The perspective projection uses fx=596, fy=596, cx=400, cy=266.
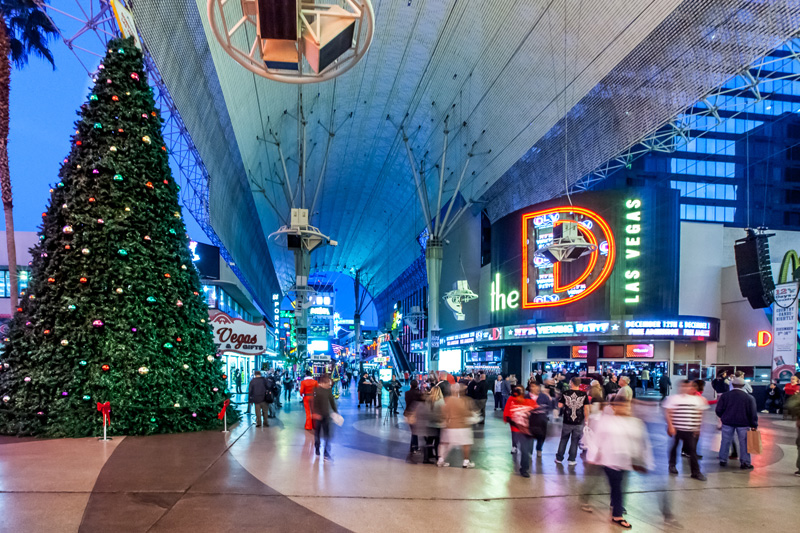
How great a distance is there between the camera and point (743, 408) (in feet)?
33.5

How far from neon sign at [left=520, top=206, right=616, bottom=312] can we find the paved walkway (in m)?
21.5

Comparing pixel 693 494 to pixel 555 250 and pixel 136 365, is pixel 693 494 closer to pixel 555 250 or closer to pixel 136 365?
pixel 136 365

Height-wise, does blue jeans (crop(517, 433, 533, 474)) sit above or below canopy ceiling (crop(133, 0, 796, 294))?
below

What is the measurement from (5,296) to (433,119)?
27.0 m

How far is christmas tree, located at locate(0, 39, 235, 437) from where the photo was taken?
37.7 feet

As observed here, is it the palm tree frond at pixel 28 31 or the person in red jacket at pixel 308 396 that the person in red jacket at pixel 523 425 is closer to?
the person in red jacket at pixel 308 396

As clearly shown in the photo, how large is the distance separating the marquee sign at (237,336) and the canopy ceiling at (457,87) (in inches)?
319

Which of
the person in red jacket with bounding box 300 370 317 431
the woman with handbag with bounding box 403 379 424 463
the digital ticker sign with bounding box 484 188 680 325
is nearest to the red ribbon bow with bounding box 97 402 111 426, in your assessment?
the person in red jacket with bounding box 300 370 317 431

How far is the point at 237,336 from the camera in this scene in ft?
50.8

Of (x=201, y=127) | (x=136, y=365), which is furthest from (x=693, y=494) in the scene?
(x=201, y=127)

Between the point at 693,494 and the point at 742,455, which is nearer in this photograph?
the point at 693,494

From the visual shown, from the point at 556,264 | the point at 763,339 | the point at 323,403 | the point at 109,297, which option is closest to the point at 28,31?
the point at 109,297

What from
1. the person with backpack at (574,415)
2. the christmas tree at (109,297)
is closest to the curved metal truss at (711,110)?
the person with backpack at (574,415)

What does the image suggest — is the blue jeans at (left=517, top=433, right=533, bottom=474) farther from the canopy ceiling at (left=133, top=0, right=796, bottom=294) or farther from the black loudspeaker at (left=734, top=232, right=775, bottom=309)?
the black loudspeaker at (left=734, top=232, right=775, bottom=309)
